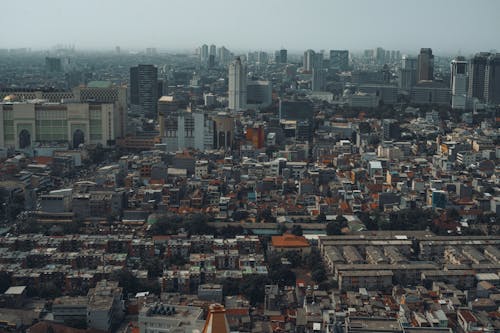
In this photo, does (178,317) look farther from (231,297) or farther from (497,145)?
(497,145)

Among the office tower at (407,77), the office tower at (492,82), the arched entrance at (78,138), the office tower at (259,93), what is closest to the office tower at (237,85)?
the office tower at (259,93)

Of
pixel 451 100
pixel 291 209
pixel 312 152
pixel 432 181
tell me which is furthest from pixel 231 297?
pixel 451 100

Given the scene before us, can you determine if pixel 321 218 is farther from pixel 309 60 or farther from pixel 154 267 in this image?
pixel 309 60

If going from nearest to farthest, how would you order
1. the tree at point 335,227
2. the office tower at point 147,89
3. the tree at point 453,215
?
the tree at point 335,227
the tree at point 453,215
the office tower at point 147,89

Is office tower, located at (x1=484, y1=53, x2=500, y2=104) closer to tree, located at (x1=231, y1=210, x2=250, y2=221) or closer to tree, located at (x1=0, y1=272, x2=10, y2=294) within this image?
tree, located at (x1=231, y1=210, x2=250, y2=221)

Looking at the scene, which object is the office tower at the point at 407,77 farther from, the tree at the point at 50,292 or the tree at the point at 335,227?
the tree at the point at 50,292

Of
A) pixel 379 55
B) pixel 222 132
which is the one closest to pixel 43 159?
pixel 222 132
